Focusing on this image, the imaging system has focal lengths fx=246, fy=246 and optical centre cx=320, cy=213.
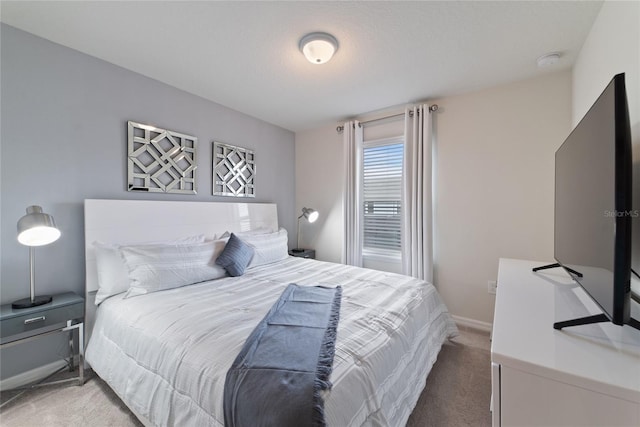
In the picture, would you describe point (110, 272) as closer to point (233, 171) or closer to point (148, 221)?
point (148, 221)

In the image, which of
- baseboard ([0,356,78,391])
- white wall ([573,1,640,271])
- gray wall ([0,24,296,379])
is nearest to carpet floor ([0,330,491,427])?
baseboard ([0,356,78,391])

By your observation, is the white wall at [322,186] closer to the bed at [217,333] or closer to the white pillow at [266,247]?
the white pillow at [266,247]

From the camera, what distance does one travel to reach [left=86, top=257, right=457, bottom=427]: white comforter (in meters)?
1.05

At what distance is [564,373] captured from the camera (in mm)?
686

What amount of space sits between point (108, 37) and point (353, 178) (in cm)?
273

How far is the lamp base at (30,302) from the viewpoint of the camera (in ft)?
5.31

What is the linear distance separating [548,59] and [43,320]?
167 inches

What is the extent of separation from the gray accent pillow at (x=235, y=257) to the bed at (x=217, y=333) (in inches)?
3.8

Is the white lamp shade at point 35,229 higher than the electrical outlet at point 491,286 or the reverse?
higher

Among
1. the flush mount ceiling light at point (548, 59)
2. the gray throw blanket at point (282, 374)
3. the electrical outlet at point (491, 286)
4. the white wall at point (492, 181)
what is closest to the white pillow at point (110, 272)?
the gray throw blanket at point (282, 374)

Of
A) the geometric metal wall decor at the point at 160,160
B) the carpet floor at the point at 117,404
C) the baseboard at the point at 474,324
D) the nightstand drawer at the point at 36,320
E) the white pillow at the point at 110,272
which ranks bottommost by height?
the carpet floor at the point at 117,404

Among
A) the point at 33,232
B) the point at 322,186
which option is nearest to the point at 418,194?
the point at 322,186

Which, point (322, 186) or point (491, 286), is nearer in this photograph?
point (491, 286)

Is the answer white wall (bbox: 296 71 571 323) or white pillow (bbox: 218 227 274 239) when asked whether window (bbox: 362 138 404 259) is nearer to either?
white wall (bbox: 296 71 571 323)
